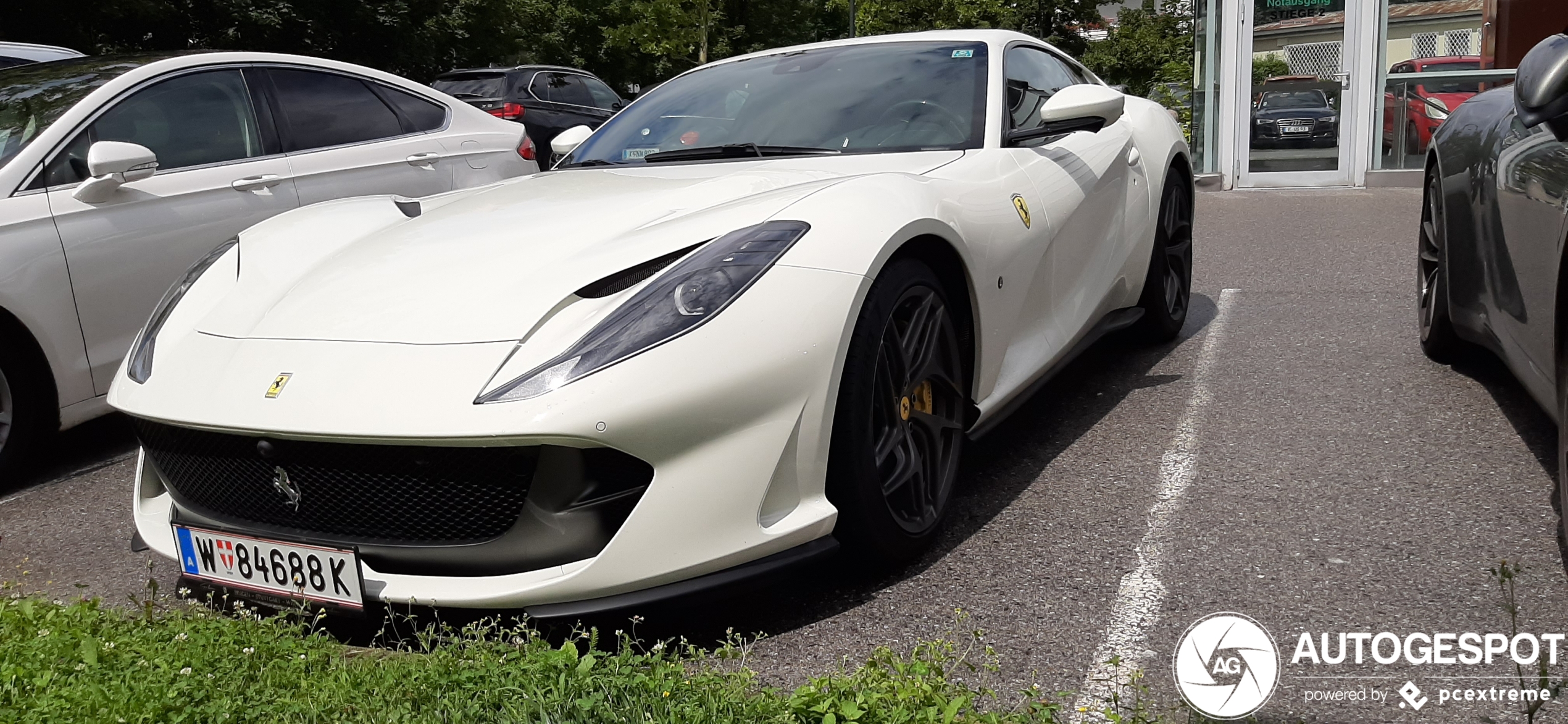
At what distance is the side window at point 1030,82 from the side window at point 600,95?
39.0ft

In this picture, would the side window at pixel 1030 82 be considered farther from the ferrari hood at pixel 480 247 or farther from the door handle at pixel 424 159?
the door handle at pixel 424 159

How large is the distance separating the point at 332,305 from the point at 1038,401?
2.62 metres

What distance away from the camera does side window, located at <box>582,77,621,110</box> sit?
1628 centimetres

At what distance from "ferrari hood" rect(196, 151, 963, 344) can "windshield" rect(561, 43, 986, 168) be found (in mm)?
186

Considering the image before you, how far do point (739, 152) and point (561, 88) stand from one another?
1245cm

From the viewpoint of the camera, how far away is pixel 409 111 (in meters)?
5.90

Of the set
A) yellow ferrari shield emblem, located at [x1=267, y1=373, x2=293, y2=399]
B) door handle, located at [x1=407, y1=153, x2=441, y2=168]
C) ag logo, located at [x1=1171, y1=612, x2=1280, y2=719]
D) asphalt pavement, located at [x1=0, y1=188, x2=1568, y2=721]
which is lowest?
asphalt pavement, located at [x1=0, y1=188, x2=1568, y2=721]

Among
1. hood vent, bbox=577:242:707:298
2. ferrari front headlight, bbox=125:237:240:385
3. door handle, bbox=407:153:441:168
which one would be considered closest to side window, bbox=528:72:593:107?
door handle, bbox=407:153:441:168

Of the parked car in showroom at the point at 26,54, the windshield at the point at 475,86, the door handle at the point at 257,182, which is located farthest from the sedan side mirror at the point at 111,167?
the windshield at the point at 475,86

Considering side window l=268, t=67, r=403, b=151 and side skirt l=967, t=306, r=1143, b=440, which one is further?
side window l=268, t=67, r=403, b=151

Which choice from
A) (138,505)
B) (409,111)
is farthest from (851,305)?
(409,111)

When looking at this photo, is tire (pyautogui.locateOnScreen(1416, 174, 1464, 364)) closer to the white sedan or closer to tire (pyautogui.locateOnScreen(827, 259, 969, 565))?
the white sedan

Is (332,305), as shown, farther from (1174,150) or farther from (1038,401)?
(1174,150)

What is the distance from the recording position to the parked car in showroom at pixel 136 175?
13.9ft
